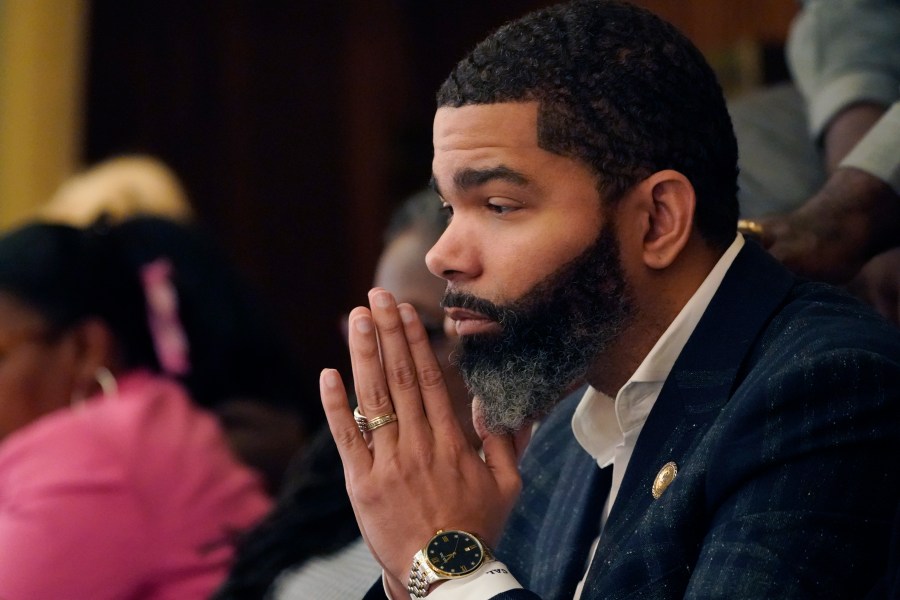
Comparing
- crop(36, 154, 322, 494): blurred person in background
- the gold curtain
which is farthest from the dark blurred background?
crop(36, 154, 322, 494): blurred person in background

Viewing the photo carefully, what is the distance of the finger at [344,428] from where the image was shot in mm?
1471

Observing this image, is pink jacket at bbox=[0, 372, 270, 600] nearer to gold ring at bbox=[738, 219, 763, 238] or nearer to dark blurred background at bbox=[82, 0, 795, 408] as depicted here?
gold ring at bbox=[738, 219, 763, 238]

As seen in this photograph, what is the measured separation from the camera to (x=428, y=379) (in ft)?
4.95

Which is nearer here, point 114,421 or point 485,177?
point 485,177

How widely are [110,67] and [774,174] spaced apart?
126 inches

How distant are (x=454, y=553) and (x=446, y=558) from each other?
1 centimetres

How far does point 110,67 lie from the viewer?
4883 mm

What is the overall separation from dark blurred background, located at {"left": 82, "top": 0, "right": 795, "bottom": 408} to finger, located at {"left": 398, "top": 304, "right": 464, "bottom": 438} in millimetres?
3431

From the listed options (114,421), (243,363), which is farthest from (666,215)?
(243,363)

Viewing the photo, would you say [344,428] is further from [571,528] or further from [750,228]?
[750,228]

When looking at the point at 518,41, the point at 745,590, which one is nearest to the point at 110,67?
the point at 518,41

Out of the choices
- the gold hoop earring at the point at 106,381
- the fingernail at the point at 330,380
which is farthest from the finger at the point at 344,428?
the gold hoop earring at the point at 106,381

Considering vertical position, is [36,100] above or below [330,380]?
below

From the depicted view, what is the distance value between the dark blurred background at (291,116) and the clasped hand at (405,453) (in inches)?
136
